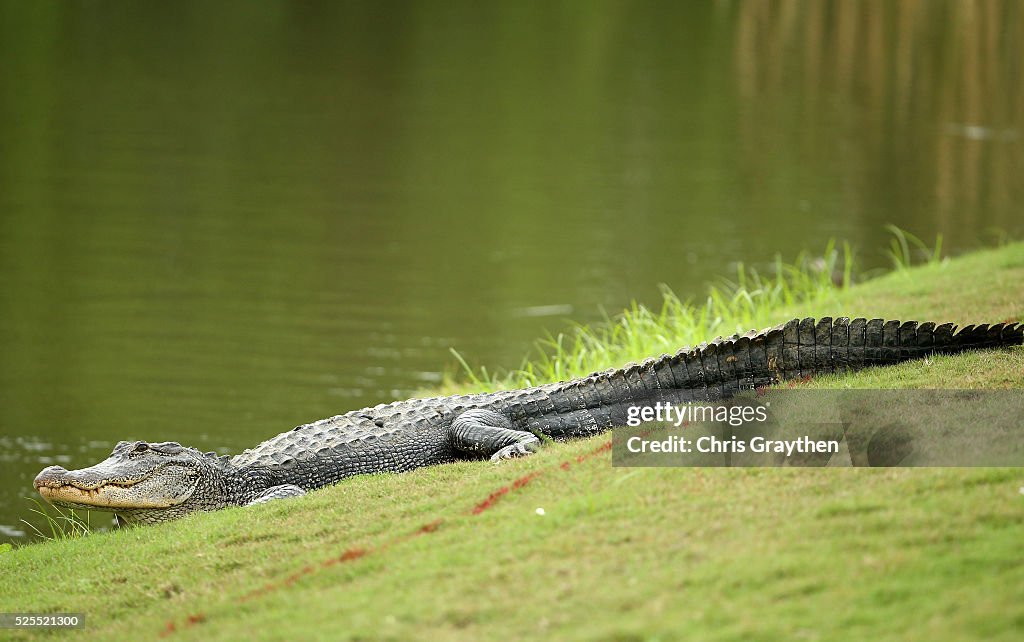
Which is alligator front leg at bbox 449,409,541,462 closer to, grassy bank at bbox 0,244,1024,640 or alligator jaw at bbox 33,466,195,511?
grassy bank at bbox 0,244,1024,640

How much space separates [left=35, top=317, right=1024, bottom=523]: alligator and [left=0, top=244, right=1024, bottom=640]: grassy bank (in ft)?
0.62

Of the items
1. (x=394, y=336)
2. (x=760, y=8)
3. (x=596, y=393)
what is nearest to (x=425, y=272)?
(x=394, y=336)

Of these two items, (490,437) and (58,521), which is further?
(58,521)

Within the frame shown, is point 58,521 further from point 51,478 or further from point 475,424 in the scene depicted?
point 475,424

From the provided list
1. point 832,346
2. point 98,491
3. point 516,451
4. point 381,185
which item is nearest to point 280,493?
point 98,491

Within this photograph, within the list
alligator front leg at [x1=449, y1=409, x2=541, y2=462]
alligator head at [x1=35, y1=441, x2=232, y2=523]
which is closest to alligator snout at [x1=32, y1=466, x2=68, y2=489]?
alligator head at [x1=35, y1=441, x2=232, y2=523]

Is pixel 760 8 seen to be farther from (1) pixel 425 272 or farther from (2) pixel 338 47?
(1) pixel 425 272

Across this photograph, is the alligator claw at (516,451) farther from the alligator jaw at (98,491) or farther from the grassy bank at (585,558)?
the alligator jaw at (98,491)

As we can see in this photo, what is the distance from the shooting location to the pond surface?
38.4 feet

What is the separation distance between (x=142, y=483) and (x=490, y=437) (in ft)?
5.47

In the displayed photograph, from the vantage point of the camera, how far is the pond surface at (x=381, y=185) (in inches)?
461

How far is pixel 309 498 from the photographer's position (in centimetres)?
577

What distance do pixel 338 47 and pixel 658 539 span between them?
28.4 meters

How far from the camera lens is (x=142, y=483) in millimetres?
6043
